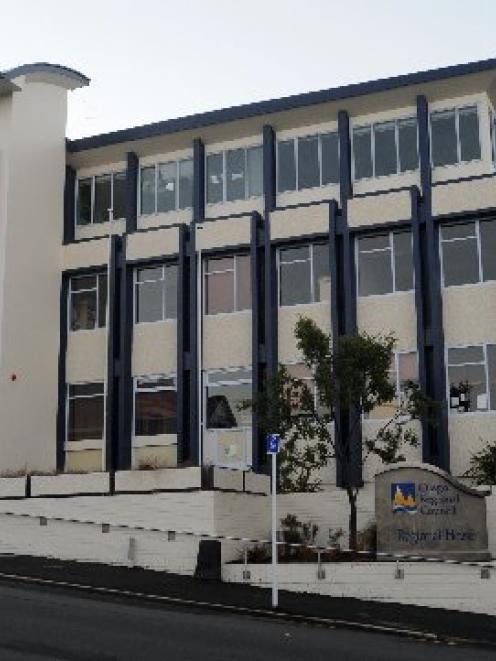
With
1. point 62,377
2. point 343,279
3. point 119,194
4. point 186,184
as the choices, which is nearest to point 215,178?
point 186,184

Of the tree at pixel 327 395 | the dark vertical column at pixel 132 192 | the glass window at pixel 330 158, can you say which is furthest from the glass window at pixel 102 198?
the tree at pixel 327 395

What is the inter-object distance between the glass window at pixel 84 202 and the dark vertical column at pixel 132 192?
5.97 feet

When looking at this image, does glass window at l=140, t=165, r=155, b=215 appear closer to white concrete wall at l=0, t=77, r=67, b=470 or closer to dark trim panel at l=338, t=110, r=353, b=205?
white concrete wall at l=0, t=77, r=67, b=470

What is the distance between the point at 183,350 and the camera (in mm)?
32219

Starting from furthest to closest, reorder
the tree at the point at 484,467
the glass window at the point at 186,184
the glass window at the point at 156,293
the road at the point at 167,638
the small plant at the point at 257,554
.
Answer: the glass window at the point at 186,184
the glass window at the point at 156,293
the tree at the point at 484,467
the small plant at the point at 257,554
the road at the point at 167,638

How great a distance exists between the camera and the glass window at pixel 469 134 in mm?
31125

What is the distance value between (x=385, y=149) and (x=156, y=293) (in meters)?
9.33

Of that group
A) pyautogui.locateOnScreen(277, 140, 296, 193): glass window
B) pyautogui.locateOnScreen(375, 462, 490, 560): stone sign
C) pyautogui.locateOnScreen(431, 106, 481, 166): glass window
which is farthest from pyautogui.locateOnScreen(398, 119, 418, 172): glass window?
pyautogui.locateOnScreen(375, 462, 490, 560): stone sign

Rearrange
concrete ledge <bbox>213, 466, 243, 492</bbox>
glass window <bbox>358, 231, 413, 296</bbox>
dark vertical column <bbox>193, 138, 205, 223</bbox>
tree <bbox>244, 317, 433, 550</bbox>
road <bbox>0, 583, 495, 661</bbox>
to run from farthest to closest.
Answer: dark vertical column <bbox>193, 138, 205, 223</bbox> < glass window <bbox>358, 231, 413, 296</bbox> < tree <bbox>244, 317, 433, 550</bbox> < concrete ledge <bbox>213, 466, 243, 492</bbox> < road <bbox>0, 583, 495, 661</bbox>

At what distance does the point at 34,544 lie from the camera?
24391 millimetres

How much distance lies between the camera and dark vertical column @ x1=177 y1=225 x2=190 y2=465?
31406mm

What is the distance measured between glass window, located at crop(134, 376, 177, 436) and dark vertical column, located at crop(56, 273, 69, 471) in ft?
8.67

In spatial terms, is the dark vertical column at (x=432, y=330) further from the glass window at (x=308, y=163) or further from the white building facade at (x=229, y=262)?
the glass window at (x=308, y=163)

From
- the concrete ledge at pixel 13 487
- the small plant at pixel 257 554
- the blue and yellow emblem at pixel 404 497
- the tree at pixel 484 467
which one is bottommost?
the small plant at pixel 257 554
